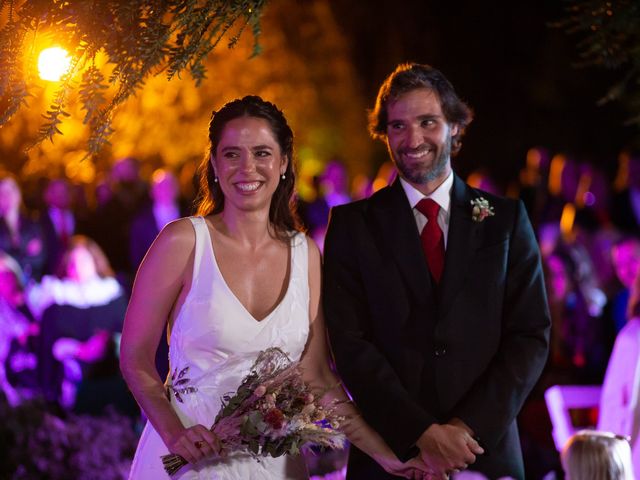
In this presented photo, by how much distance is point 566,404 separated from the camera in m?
5.98

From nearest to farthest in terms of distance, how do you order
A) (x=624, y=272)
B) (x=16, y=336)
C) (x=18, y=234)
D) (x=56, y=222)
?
(x=624, y=272)
(x=16, y=336)
(x=18, y=234)
(x=56, y=222)

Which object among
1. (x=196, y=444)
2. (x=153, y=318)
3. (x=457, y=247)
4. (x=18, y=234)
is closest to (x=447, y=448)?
(x=457, y=247)

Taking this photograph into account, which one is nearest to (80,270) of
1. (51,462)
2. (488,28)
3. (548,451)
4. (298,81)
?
(51,462)

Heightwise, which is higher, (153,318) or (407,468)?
(153,318)

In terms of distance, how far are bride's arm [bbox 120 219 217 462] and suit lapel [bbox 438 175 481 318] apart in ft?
3.38

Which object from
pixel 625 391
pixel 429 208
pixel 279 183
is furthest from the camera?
pixel 625 391

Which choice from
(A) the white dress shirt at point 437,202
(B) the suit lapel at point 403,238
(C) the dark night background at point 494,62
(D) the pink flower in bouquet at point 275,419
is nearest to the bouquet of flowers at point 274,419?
(D) the pink flower in bouquet at point 275,419

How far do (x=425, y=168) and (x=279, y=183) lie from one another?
0.65 m

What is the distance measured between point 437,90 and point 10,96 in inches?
67.0

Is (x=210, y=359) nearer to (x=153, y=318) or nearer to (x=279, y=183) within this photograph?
(x=153, y=318)

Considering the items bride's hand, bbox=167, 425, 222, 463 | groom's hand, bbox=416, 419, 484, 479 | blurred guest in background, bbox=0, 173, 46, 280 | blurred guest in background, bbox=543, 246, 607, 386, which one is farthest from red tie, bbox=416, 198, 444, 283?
blurred guest in background, bbox=0, 173, 46, 280

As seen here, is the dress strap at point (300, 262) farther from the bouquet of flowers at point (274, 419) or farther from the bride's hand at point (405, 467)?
the bride's hand at point (405, 467)

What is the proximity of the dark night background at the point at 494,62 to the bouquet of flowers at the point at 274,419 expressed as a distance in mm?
18329

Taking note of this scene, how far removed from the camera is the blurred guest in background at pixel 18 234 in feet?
30.4
